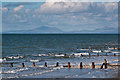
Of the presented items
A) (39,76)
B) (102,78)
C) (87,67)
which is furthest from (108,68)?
(39,76)

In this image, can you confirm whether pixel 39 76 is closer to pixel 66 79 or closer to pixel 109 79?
pixel 66 79

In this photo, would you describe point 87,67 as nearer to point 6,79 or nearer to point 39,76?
point 39,76

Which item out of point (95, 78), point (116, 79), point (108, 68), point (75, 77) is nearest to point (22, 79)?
point (75, 77)

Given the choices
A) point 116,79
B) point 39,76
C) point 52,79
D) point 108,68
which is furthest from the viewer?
point 108,68

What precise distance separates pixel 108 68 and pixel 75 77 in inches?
316

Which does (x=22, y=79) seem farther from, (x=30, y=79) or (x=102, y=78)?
(x=102, y=78)

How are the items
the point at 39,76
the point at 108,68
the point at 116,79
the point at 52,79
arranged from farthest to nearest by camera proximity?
the point at 108,68 < the point at 39,76 < the point at 52,79 < the point at 116,79

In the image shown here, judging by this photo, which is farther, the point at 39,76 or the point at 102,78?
the point at 39,76

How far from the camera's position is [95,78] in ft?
83.4

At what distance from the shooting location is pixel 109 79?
24.6 metres

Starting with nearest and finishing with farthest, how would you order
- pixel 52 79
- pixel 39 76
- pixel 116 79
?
1. pixel 116 79
2. pixel 52 79
3. pixel 39 76

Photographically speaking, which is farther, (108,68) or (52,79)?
(108,68)

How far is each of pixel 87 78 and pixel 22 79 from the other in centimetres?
700

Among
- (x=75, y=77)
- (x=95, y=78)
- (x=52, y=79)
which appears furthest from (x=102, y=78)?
(x=52, y=79)
